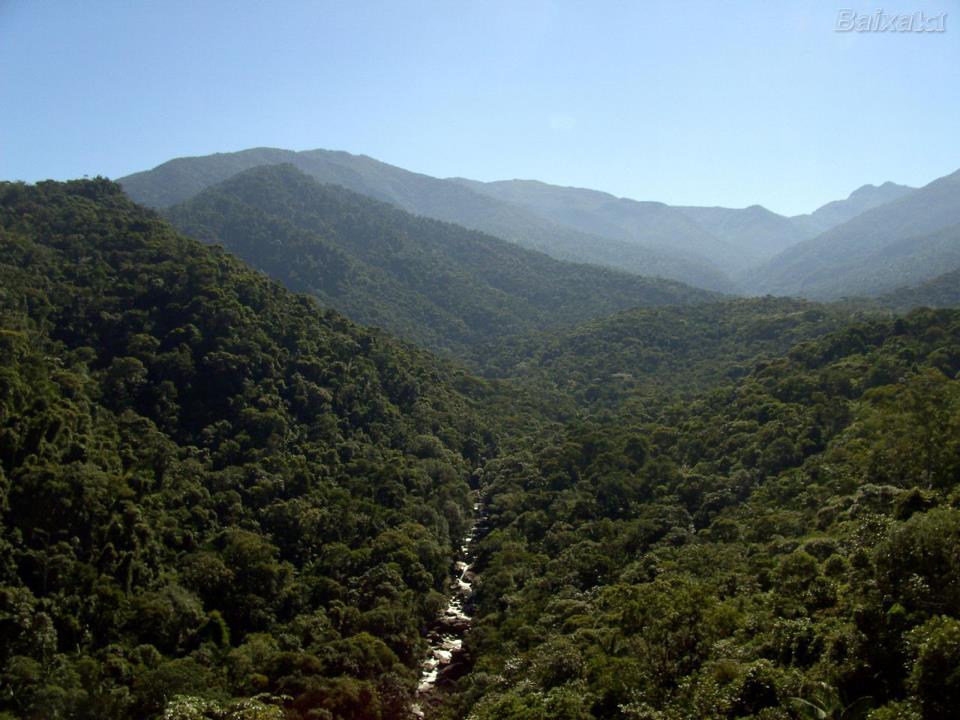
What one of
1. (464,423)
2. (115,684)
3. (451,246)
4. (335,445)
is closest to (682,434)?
(464,423)

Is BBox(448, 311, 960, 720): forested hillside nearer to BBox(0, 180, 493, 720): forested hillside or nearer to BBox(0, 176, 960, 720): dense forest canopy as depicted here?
BBox(0, 176, 960, 720): dense forest canopy

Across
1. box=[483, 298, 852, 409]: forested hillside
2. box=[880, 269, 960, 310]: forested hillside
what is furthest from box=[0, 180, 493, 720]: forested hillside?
box=[880, 269, 960, 310]: forested hillside

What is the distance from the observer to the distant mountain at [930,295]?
400 feet

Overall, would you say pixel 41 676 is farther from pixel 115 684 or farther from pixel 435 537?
pixel 435 537

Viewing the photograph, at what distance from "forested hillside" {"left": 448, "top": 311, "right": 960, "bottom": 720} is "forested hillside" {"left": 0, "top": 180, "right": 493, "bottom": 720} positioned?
19.5 ft

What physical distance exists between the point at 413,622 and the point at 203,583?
11295 mm

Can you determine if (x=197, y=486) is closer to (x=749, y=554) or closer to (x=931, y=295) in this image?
(x=749, y=554)

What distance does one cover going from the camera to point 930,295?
12800cm

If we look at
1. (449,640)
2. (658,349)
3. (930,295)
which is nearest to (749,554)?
(449,640)

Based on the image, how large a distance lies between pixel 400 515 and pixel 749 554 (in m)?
23.4

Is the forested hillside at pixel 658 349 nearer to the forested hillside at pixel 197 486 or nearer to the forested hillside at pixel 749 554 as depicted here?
the forested hillside at pixel 749 554

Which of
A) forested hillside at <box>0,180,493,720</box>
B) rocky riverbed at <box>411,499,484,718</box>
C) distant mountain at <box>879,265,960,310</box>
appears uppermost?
distant mountain at <box>879,265,960,310</box>

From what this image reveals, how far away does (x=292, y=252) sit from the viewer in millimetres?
140250

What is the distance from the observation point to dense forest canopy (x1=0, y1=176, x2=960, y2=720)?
2002 centimetres
